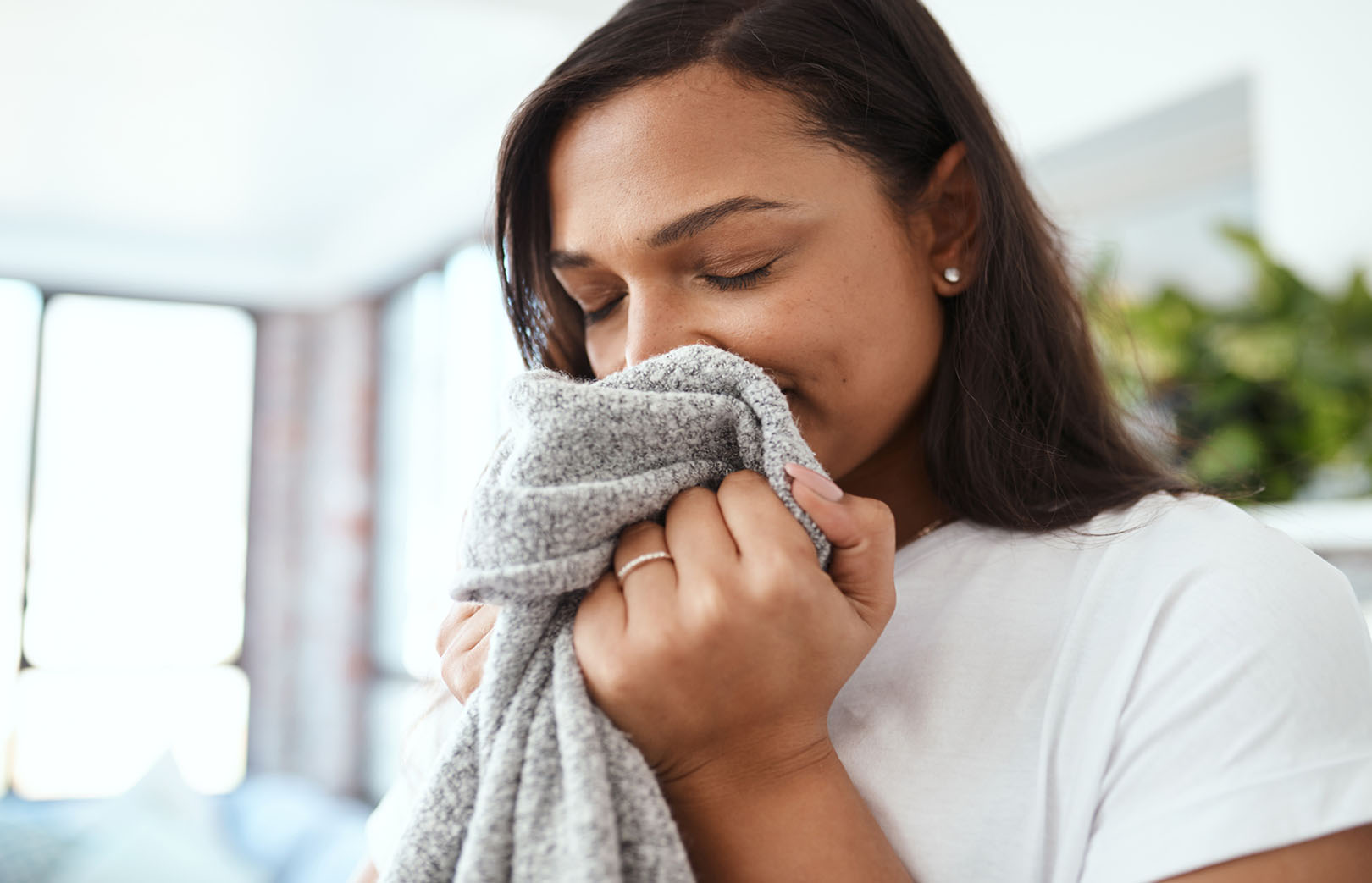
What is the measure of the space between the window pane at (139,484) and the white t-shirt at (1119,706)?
19.8 ft

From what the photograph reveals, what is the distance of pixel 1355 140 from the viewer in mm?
1968

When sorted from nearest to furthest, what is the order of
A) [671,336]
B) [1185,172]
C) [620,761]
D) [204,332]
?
1. [620,761]
2. [671,336]
3. [1185,172]
4. [204,332]

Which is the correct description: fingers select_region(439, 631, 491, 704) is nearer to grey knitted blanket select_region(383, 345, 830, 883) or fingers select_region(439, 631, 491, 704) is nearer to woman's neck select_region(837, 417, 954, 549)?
grey knitted blanket select_region(383, 345, 830, 883)

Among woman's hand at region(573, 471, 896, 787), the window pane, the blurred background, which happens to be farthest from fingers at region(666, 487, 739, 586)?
the window pane

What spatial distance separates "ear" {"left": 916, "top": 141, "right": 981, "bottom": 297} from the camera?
830 millimetres

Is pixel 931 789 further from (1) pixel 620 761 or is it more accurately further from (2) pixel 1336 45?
(2) pixel 1336 45

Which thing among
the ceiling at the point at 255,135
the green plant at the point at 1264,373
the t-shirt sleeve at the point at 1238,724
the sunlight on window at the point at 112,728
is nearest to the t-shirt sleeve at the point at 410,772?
the t-shirt sleeve at the point at 1238,724

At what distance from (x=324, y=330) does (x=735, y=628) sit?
240 inches

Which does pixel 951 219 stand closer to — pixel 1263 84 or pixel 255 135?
pixel 1263 84

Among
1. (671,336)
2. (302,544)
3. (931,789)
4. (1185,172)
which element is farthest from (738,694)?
(302,544)

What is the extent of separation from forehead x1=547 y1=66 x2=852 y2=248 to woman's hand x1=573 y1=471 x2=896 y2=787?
240 millimetres

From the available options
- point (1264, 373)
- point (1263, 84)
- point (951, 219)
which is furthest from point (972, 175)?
point (1263, 84)

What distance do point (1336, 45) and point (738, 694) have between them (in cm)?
214

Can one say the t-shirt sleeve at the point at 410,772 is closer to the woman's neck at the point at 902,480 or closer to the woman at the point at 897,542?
the woman at the point at 897,542
